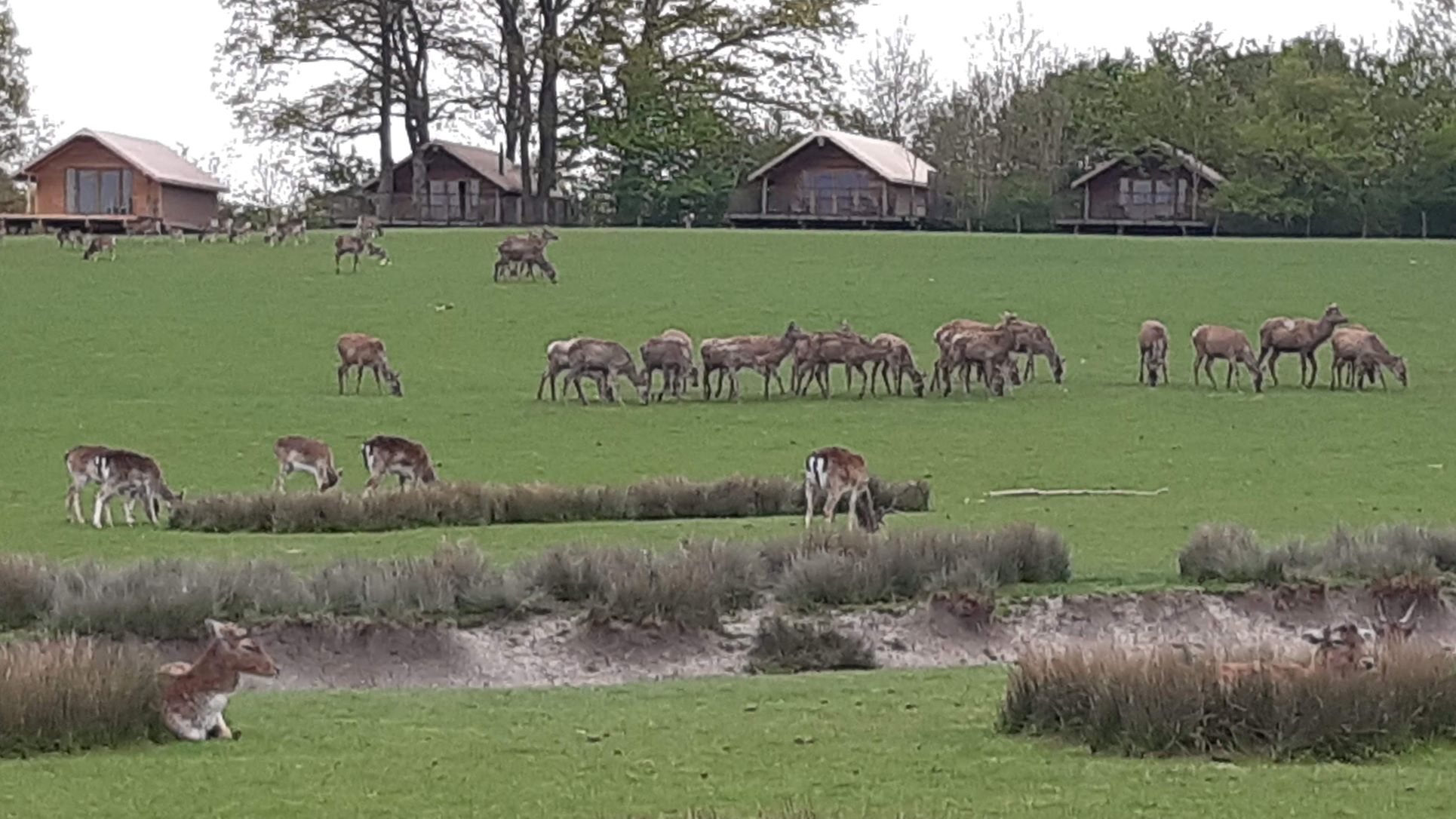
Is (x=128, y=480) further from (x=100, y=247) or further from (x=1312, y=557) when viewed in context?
(x=100, y=247)

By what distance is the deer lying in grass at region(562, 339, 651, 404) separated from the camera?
38.4 m

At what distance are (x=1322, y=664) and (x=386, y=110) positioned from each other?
74124 mm

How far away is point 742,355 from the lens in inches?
1531

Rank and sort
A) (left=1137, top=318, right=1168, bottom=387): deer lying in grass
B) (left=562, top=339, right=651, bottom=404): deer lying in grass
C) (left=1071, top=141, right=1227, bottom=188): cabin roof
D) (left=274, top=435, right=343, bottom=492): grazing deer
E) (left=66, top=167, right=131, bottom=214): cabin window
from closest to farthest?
(left=274, top=435, right=343, bottom=492): grazing deer
(left=562, top=339, right=651, bottom=404): deer lying in grass
(left=1137, top=318, right=1168, bottom=387): deer lying in grass
(left=1071, top=141, right=1227, bottom=188): cabin roof
(left=66, top=167, right=131, bottom=214): cabin window

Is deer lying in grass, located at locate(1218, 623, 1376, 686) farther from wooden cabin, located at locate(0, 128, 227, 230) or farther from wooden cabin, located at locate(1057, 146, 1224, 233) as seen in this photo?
wooden cabin, located at locate(0, 128, 227, 230)

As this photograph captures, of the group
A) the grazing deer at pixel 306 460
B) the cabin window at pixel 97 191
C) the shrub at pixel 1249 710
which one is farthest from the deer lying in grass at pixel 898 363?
the cabin window at pixel 97 191

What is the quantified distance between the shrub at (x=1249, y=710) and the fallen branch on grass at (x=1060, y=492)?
14880mm

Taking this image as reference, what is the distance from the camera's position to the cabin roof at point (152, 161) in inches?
3273

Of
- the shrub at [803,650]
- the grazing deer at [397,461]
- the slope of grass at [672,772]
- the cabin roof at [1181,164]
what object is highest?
the cabin roof at [1181,164]

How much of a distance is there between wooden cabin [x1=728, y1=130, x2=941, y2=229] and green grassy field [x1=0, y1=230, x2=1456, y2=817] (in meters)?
20.7

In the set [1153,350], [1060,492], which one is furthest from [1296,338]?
[1060,492]

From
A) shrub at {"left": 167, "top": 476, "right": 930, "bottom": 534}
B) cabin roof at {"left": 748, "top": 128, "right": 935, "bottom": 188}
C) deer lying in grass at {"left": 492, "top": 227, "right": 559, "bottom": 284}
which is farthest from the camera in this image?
cabin roof at {"left": 748, "top": 128, "right": 935, "bottom": 188}

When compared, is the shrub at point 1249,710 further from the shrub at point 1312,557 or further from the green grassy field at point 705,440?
the shrub at point 1312,557

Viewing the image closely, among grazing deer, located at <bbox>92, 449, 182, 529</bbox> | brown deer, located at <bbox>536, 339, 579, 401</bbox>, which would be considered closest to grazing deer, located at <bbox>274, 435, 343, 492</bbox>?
grazing deer, located at <bbox>92, 449, 182, 529</bbox>
